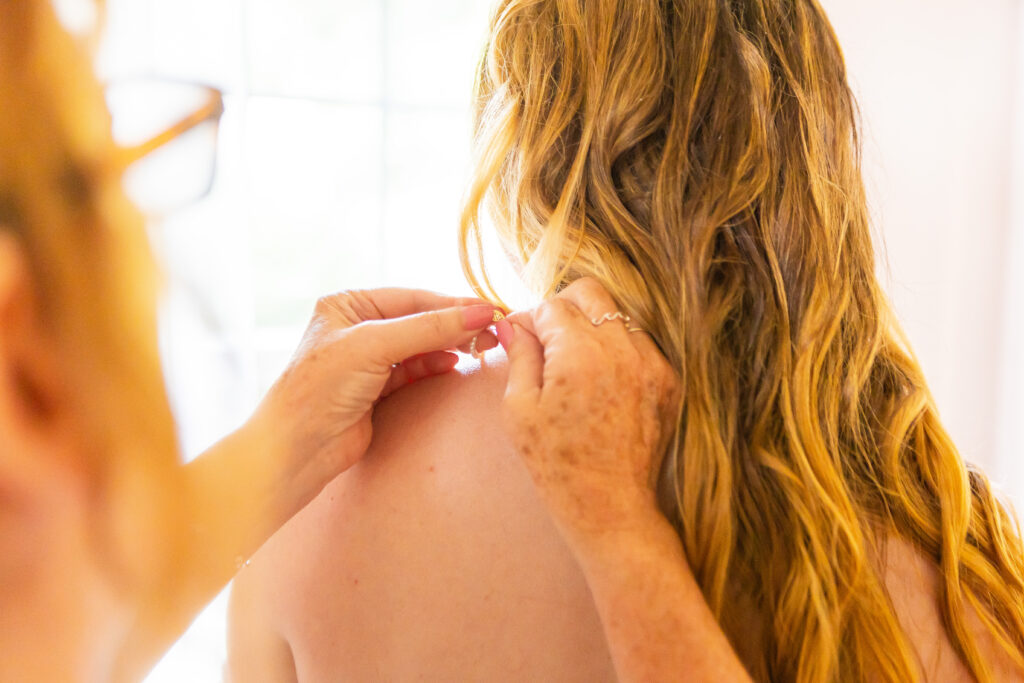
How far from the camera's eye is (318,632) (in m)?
0.76

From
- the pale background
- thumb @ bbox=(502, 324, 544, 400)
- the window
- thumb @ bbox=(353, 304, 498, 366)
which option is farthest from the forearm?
the pale background

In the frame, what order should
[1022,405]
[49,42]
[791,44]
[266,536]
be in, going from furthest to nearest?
1. [1022,405]
2. [791,44]
3. [266,536]
4. [49,42]

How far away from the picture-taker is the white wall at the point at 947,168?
7.22 feet

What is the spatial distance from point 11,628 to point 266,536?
391mm

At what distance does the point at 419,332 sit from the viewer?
76cm

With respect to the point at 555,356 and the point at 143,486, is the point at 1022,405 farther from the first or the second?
the point at 143,486

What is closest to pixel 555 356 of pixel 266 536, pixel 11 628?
pixel 266 536

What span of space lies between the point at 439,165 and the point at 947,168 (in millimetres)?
1488

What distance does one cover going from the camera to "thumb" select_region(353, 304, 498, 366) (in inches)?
29.7

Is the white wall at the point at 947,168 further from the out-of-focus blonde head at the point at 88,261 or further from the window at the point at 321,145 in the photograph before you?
the out-of-focus blonde head at the point at 88,261

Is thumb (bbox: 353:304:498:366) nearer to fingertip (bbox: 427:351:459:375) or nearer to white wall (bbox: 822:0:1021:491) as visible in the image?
fingertip (bbox: 427:351:459:375)

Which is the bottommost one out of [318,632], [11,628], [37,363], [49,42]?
[318,632]

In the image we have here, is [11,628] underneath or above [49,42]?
underneath

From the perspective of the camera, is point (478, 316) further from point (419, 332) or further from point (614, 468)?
point (614, 468)
